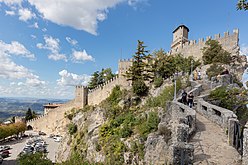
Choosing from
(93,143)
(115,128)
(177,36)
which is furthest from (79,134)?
(177,36)

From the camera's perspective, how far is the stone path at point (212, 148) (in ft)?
17.5

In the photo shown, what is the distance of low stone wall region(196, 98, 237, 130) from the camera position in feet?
24.6

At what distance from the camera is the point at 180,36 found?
32.8 meters

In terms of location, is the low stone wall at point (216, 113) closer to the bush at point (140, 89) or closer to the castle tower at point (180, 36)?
the bush at point (140, 89)

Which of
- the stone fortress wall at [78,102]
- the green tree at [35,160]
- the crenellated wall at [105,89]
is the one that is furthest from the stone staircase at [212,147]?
the stone fortress wall at [78,102]

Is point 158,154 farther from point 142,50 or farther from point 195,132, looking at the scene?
point 142,50

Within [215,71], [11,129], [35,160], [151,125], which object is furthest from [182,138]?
[11,129]

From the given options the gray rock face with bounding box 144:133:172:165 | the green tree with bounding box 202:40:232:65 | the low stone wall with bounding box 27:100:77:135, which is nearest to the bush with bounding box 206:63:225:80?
the green tree with bounding box 202:40:232:65

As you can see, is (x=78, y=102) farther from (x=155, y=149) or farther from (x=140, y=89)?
(x=155, y=149)

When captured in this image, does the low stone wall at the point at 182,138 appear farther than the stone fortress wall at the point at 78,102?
No

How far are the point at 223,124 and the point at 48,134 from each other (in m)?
37.7

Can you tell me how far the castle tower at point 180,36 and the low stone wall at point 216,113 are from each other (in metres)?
23.6

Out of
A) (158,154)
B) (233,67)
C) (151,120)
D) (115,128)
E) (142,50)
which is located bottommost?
(115,128)

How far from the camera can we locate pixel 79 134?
21.7 metres
